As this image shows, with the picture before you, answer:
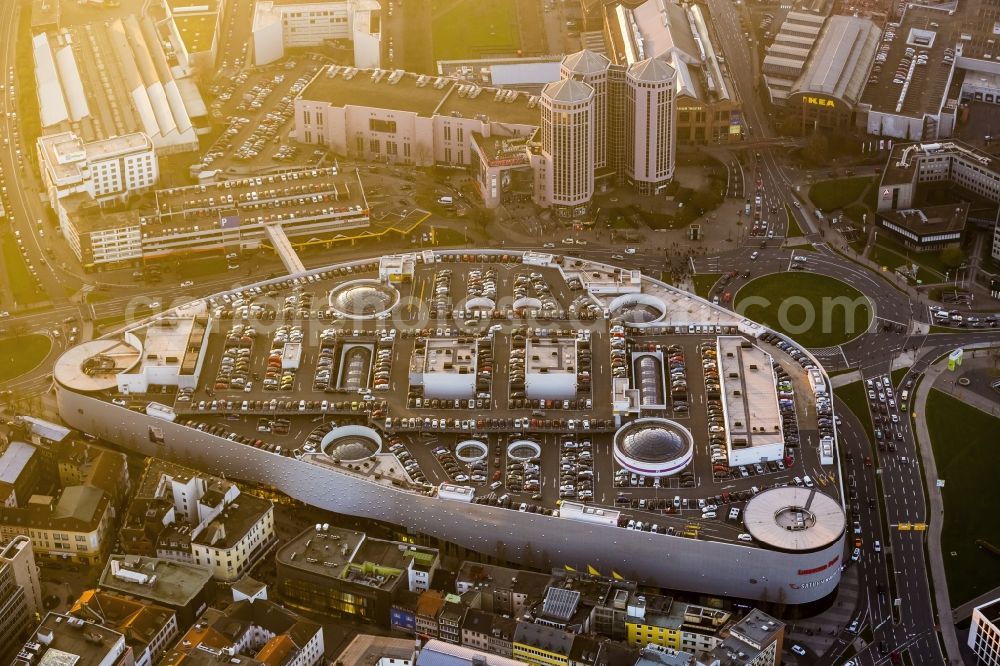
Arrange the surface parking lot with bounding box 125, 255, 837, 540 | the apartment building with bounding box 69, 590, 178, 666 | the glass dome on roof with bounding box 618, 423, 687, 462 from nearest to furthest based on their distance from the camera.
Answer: the apartment building with bounding box 69, 590, 178, 666 < the surface parking lot with bounding box 125, 255, 837, 540 < the glass dome on roof with bounding box 618, 423, 687, 462

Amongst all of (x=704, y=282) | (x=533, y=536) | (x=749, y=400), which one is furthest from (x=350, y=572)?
(x=704, y=282)

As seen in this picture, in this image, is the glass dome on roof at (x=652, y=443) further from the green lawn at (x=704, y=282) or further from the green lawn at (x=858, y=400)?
the green lawn at (x=704, y=282)

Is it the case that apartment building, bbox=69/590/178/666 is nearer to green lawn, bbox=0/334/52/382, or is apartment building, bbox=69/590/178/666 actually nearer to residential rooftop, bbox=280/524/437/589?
residential rooftop, bbox=280/524/437/589

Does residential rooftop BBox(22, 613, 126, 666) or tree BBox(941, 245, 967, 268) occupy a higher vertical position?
residential rooftop BBox(22, 613, 126, 666)

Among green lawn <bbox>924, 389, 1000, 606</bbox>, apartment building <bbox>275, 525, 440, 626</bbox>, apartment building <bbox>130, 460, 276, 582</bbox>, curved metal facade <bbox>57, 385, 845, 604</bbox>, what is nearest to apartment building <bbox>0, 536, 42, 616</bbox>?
apartment building <bbox>130, 460, 276, 582</bbox>

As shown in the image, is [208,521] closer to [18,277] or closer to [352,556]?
[352,556]

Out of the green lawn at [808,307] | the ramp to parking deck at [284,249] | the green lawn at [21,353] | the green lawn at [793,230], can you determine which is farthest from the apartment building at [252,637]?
the green lawn at [793,230]
